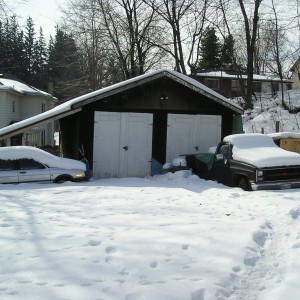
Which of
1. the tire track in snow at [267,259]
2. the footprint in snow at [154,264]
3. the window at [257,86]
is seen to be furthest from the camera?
the window at [257,86]

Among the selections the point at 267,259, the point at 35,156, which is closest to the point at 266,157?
the point at 267,259

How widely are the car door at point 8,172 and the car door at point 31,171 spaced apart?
16cm

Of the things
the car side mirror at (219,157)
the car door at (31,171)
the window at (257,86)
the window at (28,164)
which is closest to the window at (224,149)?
the car side mirror at (219,157)

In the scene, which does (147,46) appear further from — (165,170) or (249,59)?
(165,170)

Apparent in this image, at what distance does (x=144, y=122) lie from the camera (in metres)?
14.9

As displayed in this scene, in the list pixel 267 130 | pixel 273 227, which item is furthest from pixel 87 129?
pixel 267 130

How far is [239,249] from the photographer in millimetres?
5191

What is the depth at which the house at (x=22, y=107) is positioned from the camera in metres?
29.7

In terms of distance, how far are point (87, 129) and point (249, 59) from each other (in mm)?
21048

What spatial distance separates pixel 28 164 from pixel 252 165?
23.9ft

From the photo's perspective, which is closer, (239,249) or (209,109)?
(239,249)

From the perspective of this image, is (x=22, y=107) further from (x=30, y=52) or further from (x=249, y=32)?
(x=30, y=52)

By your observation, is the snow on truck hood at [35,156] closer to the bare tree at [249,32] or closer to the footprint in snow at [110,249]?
the footprint in snow at [110,249]

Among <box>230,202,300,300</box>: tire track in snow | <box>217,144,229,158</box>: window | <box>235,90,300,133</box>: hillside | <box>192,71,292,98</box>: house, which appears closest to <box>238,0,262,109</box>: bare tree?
<box>235,90,300,133</box>: hillside
